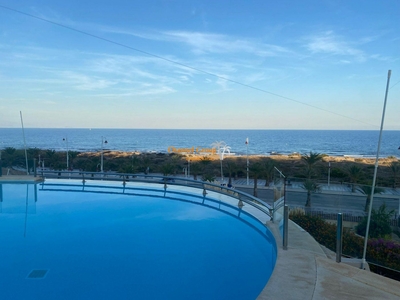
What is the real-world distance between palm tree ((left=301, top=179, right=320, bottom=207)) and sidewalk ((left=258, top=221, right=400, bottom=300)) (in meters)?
0.93

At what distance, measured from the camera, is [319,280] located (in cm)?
371

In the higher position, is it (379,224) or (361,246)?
(379,224)

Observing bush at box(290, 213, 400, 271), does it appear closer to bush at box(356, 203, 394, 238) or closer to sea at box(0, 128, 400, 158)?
bush at box(356, 203, 394, 238)

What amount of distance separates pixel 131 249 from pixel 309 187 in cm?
319

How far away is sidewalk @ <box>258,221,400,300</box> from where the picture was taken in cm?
336

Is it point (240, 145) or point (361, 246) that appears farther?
point (240, 145)

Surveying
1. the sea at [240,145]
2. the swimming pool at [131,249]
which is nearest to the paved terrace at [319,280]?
the swimming pool at [131,249]

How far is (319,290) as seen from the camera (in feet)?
11.3

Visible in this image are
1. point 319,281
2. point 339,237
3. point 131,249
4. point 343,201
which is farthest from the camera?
point 131,249

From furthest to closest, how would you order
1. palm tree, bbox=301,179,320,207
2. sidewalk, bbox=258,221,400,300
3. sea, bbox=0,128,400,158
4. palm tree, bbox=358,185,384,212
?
sea, bbox=0,128,400,158 → palm tree, bbox=301,179,320,207 → palm tree, bbox=358,185,384,212 → sidewalk, bbox=258,221,400,300

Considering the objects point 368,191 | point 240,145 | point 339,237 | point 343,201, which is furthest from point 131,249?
point 240,145

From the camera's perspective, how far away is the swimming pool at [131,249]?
4211 mm

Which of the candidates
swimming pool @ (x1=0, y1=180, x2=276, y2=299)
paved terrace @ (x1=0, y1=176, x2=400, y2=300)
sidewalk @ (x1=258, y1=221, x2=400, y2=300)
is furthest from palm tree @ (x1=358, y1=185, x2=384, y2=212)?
swimming pool @ (x1=0, y1=180, x2=276, y2=299)

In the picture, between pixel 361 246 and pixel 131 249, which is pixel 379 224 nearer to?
pixel 361 246
